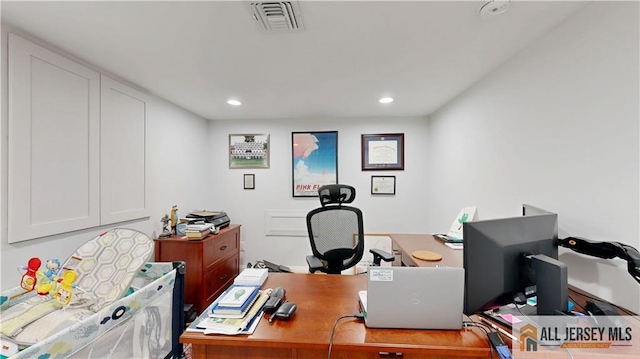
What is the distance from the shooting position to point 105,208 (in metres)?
2.05

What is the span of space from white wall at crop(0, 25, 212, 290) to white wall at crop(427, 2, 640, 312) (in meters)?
3.30

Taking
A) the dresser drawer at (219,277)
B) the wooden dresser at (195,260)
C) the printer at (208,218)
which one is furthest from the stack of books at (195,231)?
the dresser drawer at (219,277)

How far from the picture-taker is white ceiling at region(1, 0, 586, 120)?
1298 mm

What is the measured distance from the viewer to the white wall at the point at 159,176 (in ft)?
4.73

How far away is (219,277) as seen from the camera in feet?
9.21

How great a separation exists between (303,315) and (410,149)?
2992mm

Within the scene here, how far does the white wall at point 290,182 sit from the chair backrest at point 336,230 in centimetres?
146

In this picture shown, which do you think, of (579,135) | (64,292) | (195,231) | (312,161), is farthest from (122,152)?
(579,135)

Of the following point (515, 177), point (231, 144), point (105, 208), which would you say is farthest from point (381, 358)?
point (231, 144)

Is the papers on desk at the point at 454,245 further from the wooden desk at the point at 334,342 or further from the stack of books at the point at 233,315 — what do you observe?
the stack of books at the point at 233,315

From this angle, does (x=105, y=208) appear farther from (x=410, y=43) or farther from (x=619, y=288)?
(x=619, y=288)

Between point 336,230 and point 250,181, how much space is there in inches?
80.9

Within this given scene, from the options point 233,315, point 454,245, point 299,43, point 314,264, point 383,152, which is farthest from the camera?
point 383,152

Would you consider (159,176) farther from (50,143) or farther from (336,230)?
(336,230)
